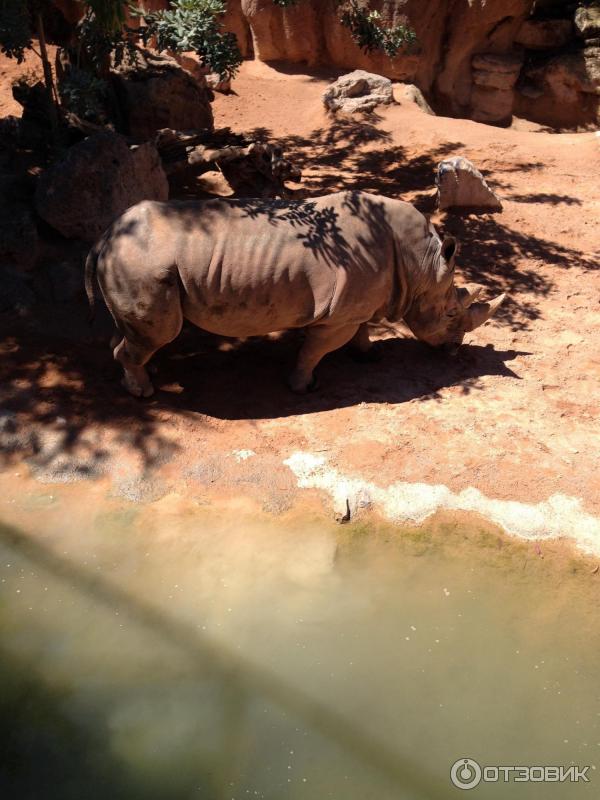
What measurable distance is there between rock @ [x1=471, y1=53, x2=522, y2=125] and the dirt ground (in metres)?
11.2

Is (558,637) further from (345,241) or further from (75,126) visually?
(75,126)

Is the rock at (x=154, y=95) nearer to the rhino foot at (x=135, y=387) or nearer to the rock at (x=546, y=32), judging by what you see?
the rhino foot at (x=135, y=387)

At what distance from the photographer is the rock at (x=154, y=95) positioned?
33.3 feet

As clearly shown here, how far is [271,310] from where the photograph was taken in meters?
5.88

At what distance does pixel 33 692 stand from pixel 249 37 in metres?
15.7

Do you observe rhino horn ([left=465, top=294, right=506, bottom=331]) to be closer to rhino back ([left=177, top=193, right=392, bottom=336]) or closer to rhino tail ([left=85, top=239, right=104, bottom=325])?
rhino back ([left=177, top=193, right=392, bottom=336])

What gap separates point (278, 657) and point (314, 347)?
2.71 m

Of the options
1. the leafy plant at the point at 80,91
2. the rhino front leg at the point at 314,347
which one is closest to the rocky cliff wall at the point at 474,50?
the leafy plant at the point at 80,91

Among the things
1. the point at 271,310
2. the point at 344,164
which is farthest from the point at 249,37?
the point at 271,310

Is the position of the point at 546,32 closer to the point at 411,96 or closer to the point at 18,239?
the point at 411,96

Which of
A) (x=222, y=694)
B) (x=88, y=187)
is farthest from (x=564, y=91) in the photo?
(x=222, y=694)

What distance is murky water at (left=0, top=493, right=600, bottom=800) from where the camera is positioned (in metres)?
3.83

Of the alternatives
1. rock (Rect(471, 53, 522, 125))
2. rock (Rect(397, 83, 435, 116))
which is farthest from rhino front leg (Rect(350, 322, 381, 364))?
rock (Rect(471, 53, 522, 125))

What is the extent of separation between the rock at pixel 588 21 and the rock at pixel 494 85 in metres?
1.49
